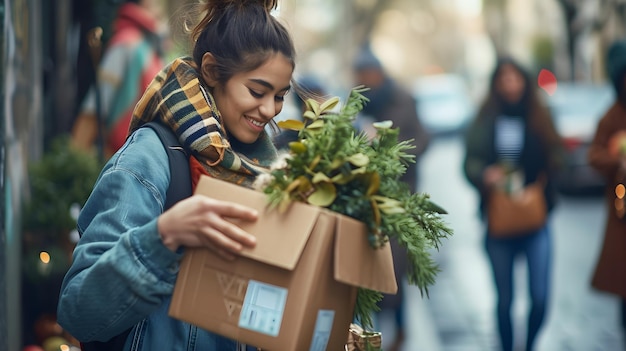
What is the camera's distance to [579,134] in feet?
54.5

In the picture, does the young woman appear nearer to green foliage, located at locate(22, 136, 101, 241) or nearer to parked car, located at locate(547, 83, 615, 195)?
green foliage, located at locate(22, 136, 101, 241)

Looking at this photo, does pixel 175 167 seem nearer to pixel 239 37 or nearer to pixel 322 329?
pixel 239 37

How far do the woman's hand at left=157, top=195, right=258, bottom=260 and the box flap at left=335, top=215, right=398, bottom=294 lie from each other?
0.61 ft

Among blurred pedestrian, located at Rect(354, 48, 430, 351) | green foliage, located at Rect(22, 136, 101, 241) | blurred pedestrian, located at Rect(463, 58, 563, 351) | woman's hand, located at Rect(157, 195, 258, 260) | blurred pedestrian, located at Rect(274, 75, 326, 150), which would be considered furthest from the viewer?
blurred pedestrian, located at Rect(354, 48, 430, 351)

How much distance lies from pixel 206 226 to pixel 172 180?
38 cm

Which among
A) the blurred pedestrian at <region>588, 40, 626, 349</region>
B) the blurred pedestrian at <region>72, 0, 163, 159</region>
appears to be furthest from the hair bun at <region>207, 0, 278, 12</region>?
the blurred pedestrian at <region>588, 40, 626, 349</region>

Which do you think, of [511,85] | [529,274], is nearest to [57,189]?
[529,274]

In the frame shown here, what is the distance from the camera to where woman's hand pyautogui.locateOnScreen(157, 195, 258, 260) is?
7.46 ft

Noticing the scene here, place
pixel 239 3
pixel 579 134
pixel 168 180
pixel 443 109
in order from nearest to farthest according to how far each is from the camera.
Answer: pixel 168 180 < pixel 239 3 < pixel 579 134 < pixel 443 109

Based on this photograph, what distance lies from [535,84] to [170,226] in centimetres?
585

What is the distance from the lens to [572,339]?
813cm

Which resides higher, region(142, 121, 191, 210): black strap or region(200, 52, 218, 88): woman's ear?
region(200, 52, 218, 88): woman's ear

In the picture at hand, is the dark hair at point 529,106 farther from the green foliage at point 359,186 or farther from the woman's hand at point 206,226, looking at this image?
the woman's hand at point 206,226


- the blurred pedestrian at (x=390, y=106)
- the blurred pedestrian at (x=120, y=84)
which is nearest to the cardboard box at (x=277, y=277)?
the blurred pedestrian at (x=120, y=84)
